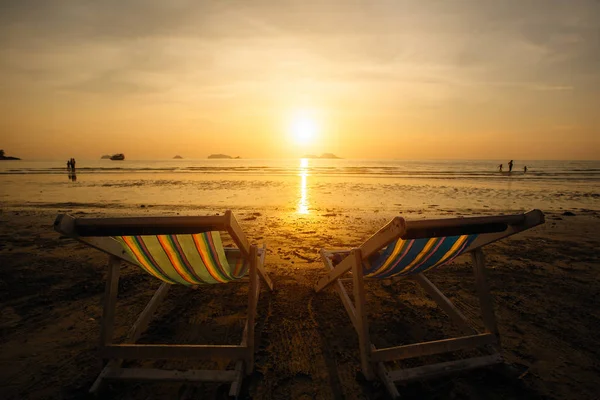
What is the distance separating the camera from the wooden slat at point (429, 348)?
2.14m

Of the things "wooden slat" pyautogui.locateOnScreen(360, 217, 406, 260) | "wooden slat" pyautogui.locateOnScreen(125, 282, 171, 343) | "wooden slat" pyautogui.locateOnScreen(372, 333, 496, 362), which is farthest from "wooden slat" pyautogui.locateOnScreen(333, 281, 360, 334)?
"wooden slat" pyautogui.locateOnScreen(125, 282, 171, 343)

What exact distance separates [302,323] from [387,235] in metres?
1.74

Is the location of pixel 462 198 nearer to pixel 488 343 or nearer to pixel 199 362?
pixel 488 343

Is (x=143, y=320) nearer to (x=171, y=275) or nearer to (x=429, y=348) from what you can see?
(x=171, y=275)

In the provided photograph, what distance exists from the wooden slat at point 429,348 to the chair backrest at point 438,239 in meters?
0.59

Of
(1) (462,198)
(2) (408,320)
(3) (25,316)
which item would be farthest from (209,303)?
(1) (462,198)

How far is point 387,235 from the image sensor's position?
5.92 ft

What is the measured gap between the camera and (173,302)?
11.3 ft

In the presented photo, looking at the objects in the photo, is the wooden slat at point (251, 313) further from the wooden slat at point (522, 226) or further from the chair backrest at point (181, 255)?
the wooden slat at point (522, 226)

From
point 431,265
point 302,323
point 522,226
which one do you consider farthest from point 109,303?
point 522,226

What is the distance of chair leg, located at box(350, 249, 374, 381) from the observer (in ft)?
7.06

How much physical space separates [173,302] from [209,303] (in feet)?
1.41

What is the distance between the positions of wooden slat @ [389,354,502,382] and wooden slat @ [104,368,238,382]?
120 centimetres

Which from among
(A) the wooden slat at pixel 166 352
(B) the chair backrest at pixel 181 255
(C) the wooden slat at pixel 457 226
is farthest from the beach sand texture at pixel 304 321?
(C) the wooden slat at pixel 457 226
